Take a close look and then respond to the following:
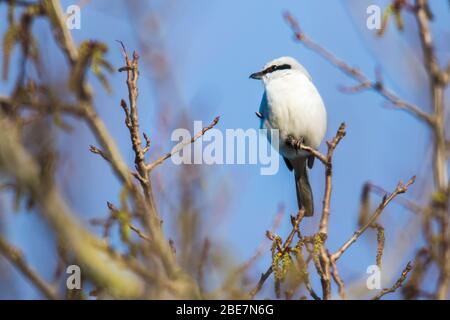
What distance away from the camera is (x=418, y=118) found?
3.58 m

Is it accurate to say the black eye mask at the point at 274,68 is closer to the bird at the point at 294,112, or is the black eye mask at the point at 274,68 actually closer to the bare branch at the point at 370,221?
the bird at the point at 294,112

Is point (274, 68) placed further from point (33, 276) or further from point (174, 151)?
point (33, 276)

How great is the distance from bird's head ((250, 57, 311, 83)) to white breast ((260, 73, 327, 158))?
7 centimetres

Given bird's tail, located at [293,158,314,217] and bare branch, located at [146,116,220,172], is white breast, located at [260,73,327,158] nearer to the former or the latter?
bird's tail, located at [293,158,314,217]

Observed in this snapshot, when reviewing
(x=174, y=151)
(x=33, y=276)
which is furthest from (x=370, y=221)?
(x=33, y=276)

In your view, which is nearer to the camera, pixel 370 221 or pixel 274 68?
pixel 370 221

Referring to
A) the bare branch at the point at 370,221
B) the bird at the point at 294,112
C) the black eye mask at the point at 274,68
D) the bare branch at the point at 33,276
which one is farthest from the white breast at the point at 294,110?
the bare branch at the point at 33,276

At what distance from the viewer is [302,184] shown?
5.70 metres

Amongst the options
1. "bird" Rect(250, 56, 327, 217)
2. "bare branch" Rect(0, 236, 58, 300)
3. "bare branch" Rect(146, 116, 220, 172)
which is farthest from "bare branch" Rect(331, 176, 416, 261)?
"bird" Rect(250, 56, 327, 217)

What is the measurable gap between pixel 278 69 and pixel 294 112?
57 cm

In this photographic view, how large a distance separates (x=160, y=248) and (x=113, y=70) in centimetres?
113

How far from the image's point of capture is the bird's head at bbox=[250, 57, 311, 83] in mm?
5602
